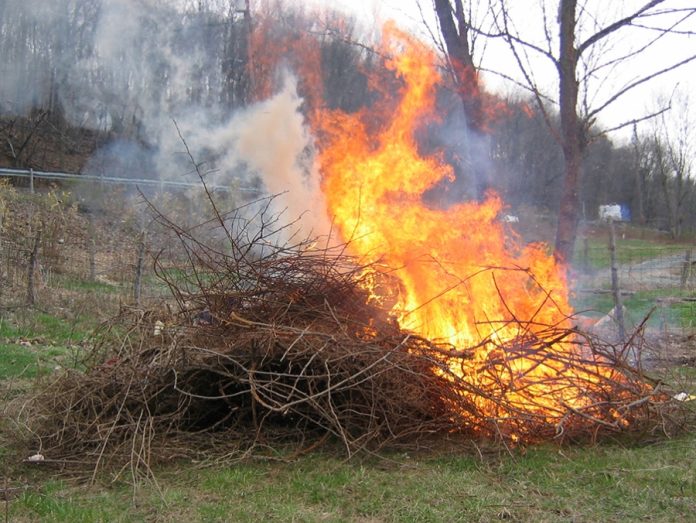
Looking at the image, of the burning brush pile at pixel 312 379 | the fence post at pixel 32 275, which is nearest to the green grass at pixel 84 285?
the fence post at pixel 32 275

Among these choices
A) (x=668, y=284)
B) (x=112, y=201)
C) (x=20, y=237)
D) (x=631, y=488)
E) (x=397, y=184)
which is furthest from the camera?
(x=112, y=201)

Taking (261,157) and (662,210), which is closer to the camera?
(261,157)

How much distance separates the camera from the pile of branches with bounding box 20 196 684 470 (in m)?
4.74

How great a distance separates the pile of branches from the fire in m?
0.06

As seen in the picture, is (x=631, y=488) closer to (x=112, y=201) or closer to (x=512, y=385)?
(x=512, y=385)

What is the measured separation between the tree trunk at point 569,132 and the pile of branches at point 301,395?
12.5 feet

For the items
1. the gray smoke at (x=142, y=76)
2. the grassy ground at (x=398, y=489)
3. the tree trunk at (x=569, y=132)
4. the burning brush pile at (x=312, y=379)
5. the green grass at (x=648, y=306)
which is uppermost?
the gray smoke at (x=142, y=76)

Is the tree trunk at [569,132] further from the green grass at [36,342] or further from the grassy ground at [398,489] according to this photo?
the green grass at [36,342]

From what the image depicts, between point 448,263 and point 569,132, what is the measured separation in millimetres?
3435

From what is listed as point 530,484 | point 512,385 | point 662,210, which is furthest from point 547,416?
point 662,210

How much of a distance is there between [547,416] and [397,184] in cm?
417

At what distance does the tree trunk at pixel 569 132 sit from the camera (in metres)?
8.62

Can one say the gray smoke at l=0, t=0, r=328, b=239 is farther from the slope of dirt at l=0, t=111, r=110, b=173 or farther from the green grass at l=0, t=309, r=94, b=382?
the green grass at l=0, t=309, r=94, b=382

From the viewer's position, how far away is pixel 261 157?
1410 cm
